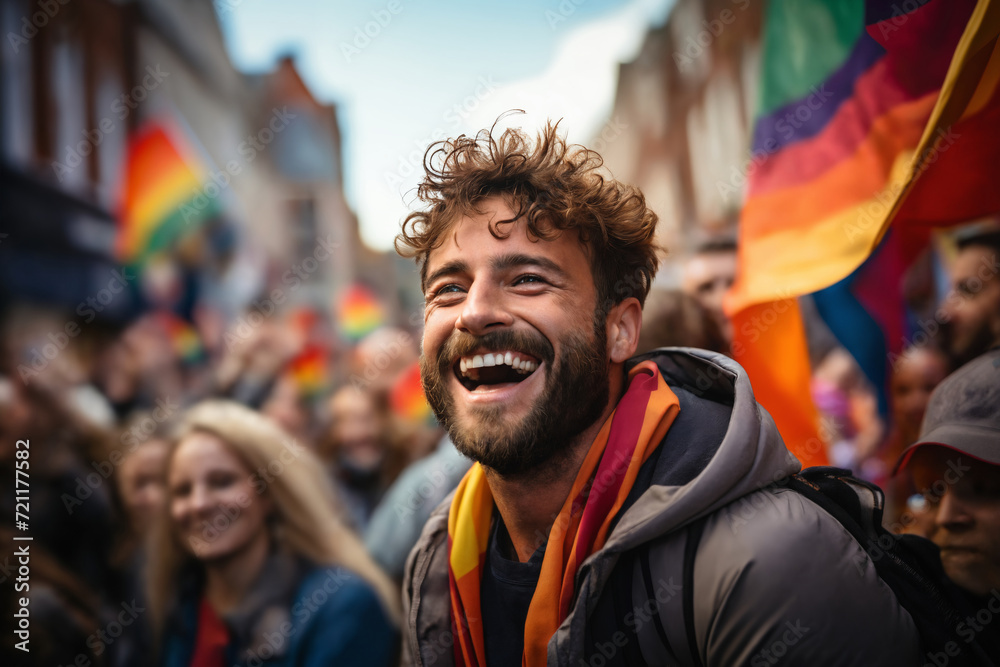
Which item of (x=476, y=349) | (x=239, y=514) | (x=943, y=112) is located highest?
(x=943, y=112)

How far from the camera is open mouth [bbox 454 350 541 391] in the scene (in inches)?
64.9

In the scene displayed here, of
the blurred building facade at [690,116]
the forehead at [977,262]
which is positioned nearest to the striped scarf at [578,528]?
the forehead at [977,262]

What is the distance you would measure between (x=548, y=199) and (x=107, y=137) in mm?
6092

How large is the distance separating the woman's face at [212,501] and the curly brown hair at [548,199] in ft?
4.78

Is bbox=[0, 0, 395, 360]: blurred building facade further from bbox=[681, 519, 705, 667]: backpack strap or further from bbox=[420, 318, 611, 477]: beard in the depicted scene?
bbox=[681, 519, 705, 667]: backpack strap


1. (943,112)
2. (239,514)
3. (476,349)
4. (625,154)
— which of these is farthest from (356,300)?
(943,112)

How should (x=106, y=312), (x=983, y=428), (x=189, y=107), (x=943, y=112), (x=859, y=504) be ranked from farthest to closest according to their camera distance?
1. (x=189, y=107)
2. (x=106, y=312)
3. (x=943, y=112)
4. (x=983, y=428)
5. (x=859, y=504)

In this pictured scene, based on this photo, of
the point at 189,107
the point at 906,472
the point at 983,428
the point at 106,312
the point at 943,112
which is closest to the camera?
the point at 983,428

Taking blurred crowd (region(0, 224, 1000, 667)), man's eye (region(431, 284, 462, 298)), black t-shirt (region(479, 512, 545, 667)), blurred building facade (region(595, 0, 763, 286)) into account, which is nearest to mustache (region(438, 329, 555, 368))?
man's eye (region(431, 284, 462, 298))

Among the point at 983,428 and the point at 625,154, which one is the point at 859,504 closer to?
the point at 983,428

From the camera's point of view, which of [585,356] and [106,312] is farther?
[106,312]

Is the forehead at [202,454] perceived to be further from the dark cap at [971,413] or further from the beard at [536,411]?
the dark cap at [971,413]

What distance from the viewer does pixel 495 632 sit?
1713 mm

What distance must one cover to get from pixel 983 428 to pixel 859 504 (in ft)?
2.35
